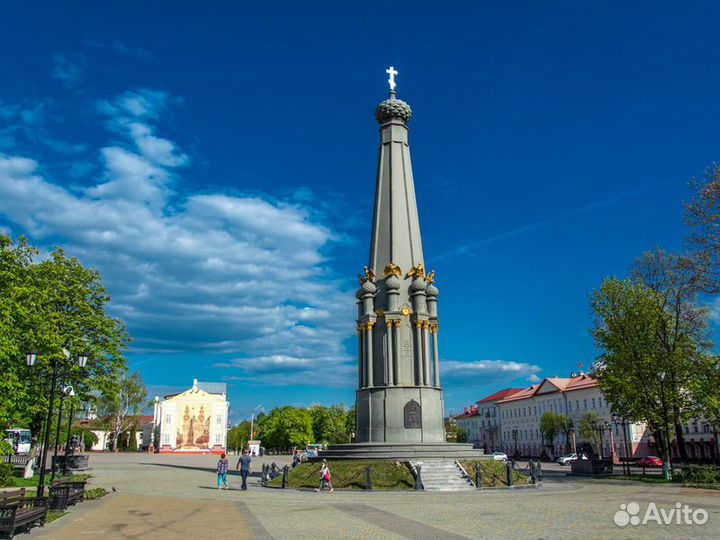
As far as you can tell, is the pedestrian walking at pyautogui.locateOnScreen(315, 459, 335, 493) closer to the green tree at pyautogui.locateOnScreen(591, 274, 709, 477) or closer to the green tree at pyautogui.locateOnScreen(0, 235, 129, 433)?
the green tree at pyautogui.locateOnScreen(0, 235, 129, 433)

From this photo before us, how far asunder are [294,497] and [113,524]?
810 centimetres

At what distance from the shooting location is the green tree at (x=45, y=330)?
23.1m

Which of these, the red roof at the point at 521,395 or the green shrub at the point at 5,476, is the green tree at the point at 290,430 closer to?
the red roof at the point at 521,395

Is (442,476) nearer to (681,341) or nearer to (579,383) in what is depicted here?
(681,341)

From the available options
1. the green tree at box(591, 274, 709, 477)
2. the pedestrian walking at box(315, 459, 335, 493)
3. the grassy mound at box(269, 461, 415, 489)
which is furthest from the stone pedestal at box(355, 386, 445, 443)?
the green tree at box(591, 274, 709, 477)

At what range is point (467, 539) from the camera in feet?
40.5

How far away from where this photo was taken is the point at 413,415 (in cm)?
2917

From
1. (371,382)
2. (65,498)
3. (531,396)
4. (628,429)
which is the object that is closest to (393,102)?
(371,382)

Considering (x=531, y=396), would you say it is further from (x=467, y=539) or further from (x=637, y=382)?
(x=467, y=539)

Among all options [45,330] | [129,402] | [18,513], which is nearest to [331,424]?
[129,402]

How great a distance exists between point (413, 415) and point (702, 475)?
13934mm

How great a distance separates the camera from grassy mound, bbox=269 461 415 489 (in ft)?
78.8

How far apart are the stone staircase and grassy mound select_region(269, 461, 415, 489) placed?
602mm

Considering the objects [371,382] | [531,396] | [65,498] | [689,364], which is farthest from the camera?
[531,396]
